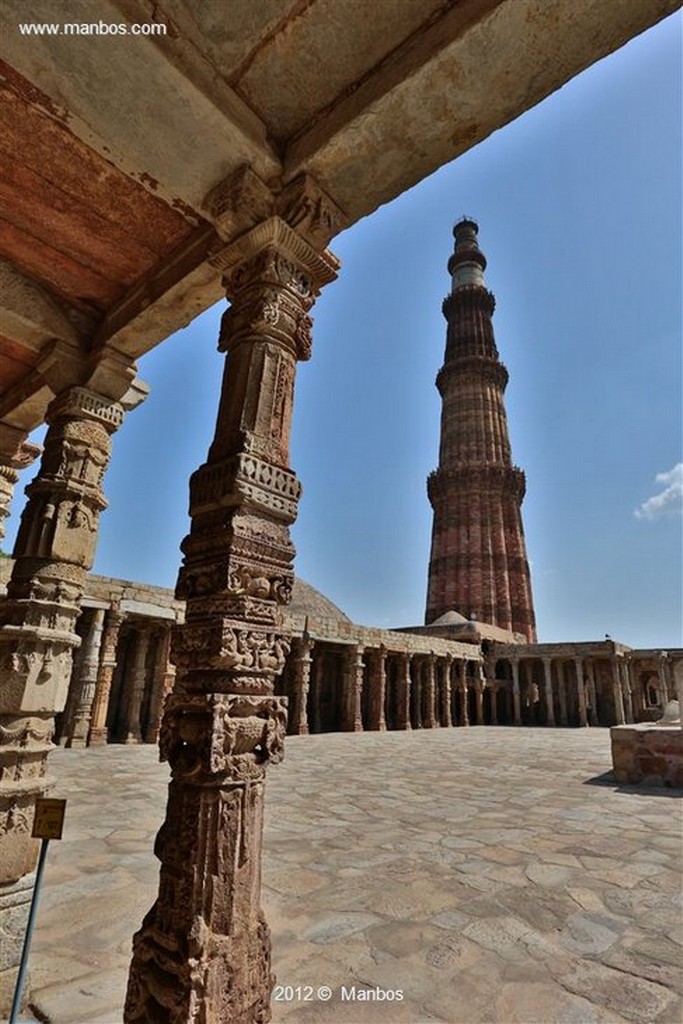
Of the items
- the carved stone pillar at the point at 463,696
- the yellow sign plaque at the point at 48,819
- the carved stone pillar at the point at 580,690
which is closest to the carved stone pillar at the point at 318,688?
the carved stone pillar at the point at 463,696

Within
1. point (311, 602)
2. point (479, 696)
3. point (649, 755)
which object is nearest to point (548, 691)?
point (479, 696)

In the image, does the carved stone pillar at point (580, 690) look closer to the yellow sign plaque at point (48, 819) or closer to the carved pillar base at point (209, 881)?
the carved pillar base at point (209, 881)

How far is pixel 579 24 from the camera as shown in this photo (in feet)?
6.48

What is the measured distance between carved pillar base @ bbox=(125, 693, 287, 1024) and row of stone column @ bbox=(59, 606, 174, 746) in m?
8.55

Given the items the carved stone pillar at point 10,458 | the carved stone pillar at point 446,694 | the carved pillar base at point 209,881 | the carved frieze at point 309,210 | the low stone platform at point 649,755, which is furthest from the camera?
the carved stone pillar at point 446,694

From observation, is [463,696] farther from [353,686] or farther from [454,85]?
[454,85]

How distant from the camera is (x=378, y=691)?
56.0 ft

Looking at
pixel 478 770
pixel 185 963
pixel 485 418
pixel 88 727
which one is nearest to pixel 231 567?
pixel 185 963

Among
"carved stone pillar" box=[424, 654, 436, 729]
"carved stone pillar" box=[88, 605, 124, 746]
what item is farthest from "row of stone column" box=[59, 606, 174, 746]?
"carved stone pillar" box=[424, 654, 436, 729]

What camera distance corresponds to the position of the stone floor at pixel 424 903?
2514 mm

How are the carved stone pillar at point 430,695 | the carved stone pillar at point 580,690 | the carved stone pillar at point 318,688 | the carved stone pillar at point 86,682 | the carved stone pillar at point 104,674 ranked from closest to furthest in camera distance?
the carved stone pillar at point 86,682, the carved stone pillar at point 104,674, the carved stone pillar at point 318,688, the carved stone pillar at point 430,695, the carved stone pillar at point 580,690

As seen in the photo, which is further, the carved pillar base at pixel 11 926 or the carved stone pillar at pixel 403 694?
the carved stone pillar at pixel 403 694

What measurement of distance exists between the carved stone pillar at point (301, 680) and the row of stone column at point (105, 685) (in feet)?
11.8

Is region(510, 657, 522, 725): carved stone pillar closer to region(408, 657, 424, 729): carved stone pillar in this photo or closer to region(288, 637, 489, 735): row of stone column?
region(288, 637, 489, 735): row of stone column
